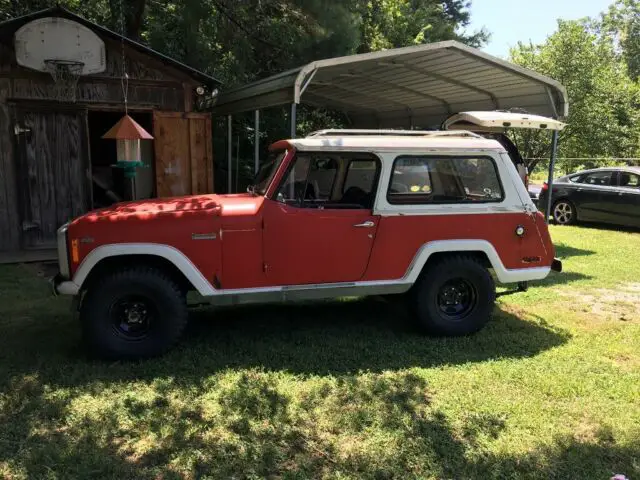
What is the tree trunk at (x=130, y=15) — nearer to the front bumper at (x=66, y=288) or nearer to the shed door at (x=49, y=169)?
the shed door at (x=49, y=169)

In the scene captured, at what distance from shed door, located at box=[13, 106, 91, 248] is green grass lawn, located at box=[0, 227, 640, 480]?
3090 millimetres

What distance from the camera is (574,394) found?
4090 millimetres

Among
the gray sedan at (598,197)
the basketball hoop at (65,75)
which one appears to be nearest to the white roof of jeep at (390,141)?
the basketball hoop at (65,75)

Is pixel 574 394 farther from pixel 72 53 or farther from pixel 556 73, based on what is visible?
pixel 556 73

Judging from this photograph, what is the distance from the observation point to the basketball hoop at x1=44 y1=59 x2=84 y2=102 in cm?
781

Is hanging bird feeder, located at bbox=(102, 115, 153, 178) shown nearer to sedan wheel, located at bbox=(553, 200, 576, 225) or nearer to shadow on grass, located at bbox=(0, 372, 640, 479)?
shadow on grass, located at bbox=(0, 372, 640, 479)

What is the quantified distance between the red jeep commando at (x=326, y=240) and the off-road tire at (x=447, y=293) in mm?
11

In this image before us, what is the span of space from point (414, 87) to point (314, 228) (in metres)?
5.21

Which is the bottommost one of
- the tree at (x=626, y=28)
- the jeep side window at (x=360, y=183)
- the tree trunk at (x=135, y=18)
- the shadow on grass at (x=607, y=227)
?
the shadow on grass at (x=607, y=227)

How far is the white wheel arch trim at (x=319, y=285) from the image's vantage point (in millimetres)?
4316

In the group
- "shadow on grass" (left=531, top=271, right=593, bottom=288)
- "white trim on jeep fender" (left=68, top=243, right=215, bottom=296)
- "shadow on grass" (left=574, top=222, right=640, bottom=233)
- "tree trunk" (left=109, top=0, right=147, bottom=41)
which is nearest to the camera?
"white trim on jeep fender" (left=68, top=243, right=215, bottom=296)

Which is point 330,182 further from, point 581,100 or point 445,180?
point 581,100

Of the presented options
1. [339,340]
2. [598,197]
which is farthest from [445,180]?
[598,197]

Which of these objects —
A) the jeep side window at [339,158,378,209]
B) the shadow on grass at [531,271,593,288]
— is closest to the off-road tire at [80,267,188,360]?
the jeep side window at [339,158,378,209]
